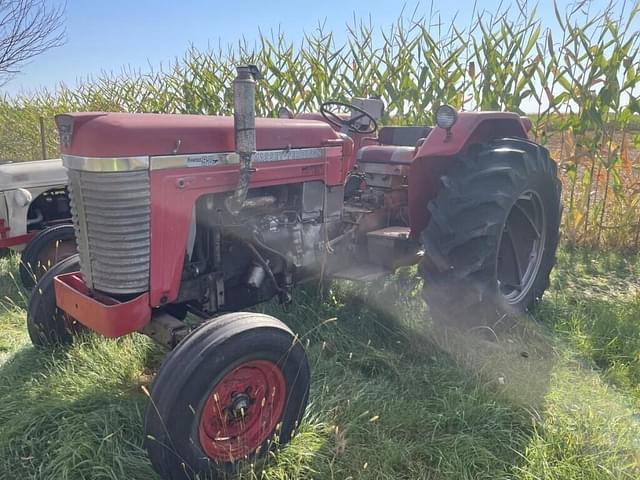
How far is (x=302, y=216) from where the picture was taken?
2666mm

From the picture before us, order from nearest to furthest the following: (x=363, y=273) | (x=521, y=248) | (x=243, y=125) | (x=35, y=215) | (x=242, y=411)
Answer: (x=242, y=411), (x=243, y=125), (x=363, y=273), (x=521, y=248), (x=35, y=215)

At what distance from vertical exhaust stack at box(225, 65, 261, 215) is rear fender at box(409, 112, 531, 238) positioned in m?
1.13

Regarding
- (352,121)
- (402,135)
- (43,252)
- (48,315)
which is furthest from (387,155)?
(43,252)

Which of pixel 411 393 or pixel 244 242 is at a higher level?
pixel 244 242

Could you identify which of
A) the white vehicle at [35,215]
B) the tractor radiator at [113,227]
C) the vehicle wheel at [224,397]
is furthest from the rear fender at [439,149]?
the white vehicle at [35,215]

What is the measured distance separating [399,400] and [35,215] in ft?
10.7

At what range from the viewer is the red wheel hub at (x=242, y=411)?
6.04ft

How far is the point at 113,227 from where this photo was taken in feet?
6.23

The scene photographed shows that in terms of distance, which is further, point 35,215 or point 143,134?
point 35,215

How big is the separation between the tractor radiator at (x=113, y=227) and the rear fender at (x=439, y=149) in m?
1.58

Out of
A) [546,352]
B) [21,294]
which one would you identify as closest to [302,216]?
[546,352]

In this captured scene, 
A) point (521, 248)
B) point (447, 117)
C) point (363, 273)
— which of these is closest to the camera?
point (447, 117)

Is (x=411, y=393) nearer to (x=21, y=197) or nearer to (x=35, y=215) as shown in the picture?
(x=21, y=197)

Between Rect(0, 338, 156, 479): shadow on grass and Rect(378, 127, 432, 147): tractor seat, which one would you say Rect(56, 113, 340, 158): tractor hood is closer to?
Rect(0, 338, 156, 479): shadow on grass
